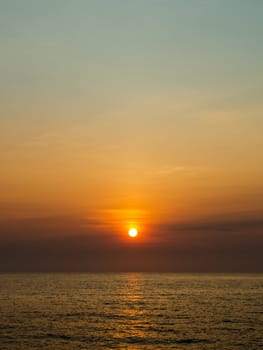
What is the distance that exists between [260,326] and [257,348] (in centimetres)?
1708

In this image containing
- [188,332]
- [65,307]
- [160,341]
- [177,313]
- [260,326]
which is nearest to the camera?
[160,341]

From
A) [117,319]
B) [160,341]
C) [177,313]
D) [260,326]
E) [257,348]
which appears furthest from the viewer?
[177,313]

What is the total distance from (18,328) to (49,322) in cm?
767

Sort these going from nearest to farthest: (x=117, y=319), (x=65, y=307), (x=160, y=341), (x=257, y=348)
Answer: (x=257, y=348), (x=160, y=341), (x=117, y=319), (x=65, y=307)

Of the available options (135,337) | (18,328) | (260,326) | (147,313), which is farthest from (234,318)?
(18,328)

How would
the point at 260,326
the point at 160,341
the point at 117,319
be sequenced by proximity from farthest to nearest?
the point at 117,319 → the point at 260,326 → the point at 160,341

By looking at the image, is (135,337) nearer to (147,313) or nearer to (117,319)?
(117,319)

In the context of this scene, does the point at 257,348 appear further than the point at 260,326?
No

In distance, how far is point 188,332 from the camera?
2571 inches

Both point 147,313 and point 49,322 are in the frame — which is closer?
point 49,322

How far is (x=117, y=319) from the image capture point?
79312 mm

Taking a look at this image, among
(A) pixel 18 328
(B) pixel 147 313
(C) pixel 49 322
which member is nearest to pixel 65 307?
(B) pixel 147 313

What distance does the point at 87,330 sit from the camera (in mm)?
66312

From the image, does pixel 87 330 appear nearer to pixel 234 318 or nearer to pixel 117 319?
pixel 117 319
